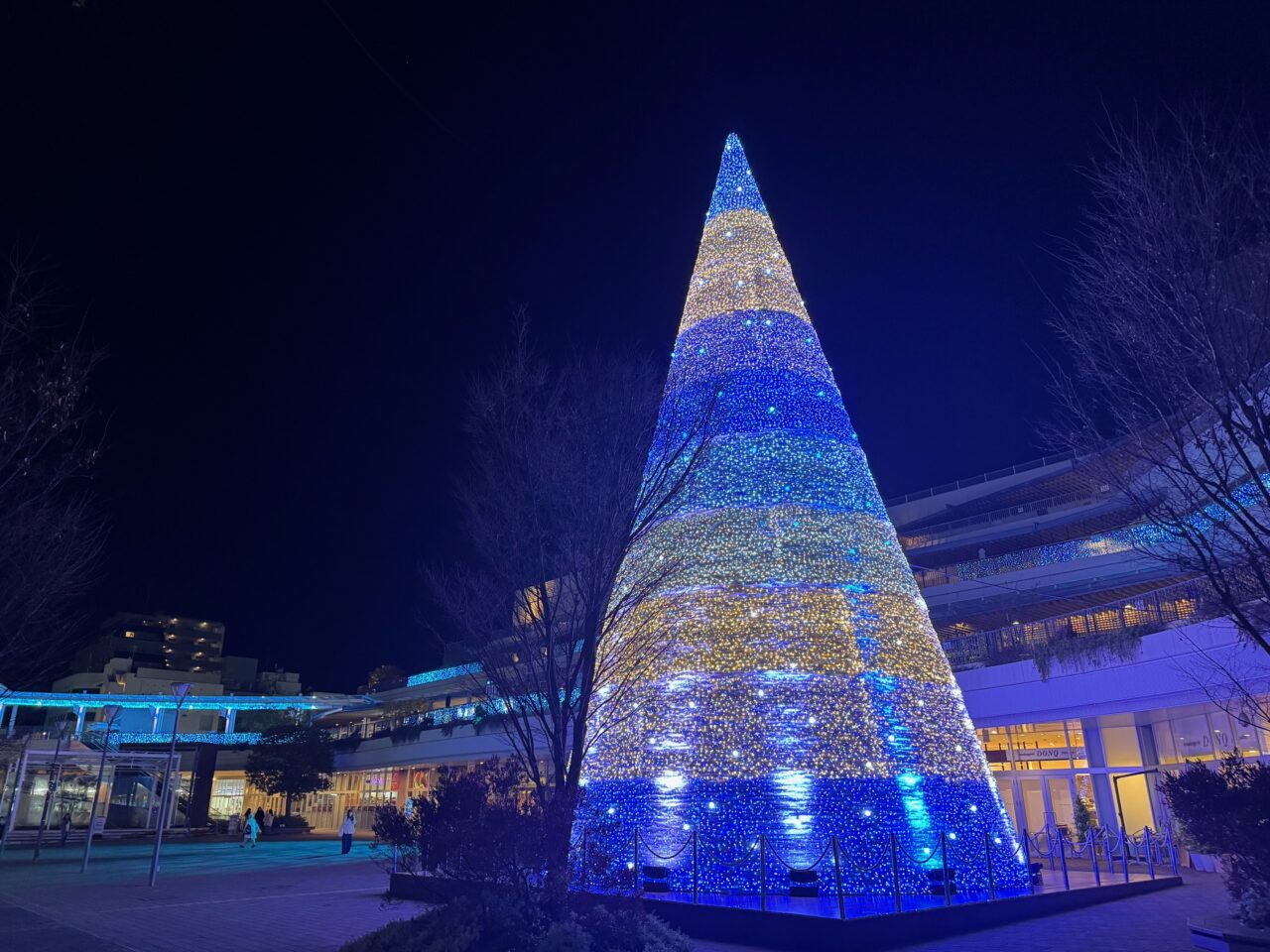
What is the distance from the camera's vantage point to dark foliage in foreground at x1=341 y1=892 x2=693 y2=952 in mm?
5965

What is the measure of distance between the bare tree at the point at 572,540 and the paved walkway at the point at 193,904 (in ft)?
11.7

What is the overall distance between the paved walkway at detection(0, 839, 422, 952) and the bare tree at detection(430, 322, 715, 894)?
3564 millimetres

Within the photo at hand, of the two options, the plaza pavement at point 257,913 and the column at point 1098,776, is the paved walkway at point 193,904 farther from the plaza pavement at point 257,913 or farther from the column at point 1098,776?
the column at point 1098,776

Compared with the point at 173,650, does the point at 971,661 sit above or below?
below

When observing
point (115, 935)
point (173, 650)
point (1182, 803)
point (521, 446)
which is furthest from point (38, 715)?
point (1182, 803)

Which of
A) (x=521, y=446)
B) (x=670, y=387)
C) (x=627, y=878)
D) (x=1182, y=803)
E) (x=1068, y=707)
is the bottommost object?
(x=627, y=878)

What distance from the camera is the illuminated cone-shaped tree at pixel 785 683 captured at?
8469 millimetres

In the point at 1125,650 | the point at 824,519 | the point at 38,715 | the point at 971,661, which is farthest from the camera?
the point at 38,715

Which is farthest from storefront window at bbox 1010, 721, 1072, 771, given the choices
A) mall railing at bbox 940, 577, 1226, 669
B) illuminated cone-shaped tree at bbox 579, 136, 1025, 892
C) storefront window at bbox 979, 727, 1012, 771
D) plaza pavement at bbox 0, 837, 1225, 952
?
illuminated cone-shaped tree at bbox 579, 136, 1025, 892

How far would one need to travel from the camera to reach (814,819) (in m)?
8.34

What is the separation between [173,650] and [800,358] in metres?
112

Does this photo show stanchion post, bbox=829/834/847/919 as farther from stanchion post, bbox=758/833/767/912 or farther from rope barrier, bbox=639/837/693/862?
rope barrier, bbox=639/837/693/862

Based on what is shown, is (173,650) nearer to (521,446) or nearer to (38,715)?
(38,715)

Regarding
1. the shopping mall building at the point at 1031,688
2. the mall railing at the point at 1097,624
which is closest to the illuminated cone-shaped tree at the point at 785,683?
the shopping mall building at the point at 1031,688
